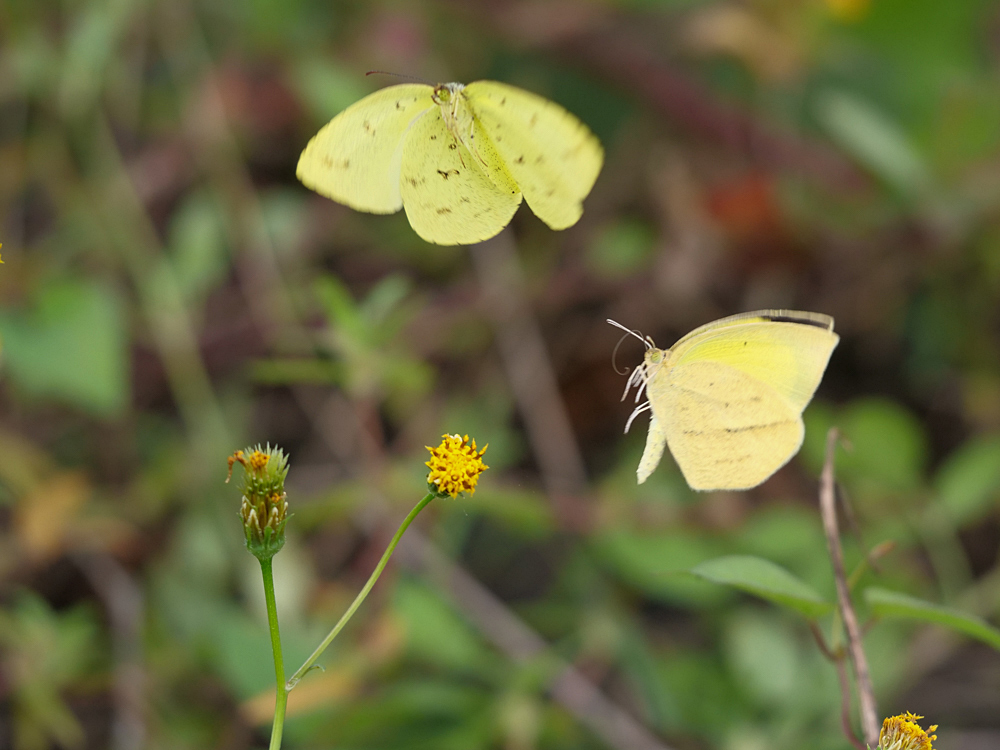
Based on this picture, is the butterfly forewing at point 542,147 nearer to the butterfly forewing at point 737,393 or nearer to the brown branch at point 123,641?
the butterfly forewing at point 737,393

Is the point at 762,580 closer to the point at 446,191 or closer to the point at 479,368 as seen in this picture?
the point at 446,191

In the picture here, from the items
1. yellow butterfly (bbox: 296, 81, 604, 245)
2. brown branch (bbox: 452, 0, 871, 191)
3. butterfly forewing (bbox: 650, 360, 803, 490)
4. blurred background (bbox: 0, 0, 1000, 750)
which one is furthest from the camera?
brown branch (bbox: 452, 0, 871, 191)

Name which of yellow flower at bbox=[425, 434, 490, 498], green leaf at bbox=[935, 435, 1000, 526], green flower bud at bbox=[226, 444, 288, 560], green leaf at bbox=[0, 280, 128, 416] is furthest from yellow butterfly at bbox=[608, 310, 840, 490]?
green leaf at bbox=[0, 280, 128, 416]

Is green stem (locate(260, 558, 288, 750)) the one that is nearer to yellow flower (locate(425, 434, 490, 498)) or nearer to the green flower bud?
the green flower bud

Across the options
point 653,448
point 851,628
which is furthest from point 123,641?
point 851,628

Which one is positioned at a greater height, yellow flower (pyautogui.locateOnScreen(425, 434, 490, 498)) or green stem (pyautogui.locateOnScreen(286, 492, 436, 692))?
yellow flower (pyautogui.locateOnScreen(425, 434, 490, 498))

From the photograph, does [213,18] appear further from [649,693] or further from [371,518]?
[649,693]

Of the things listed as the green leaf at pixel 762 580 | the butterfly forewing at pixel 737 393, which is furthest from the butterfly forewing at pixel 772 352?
the green leaf at pixel 762 580
